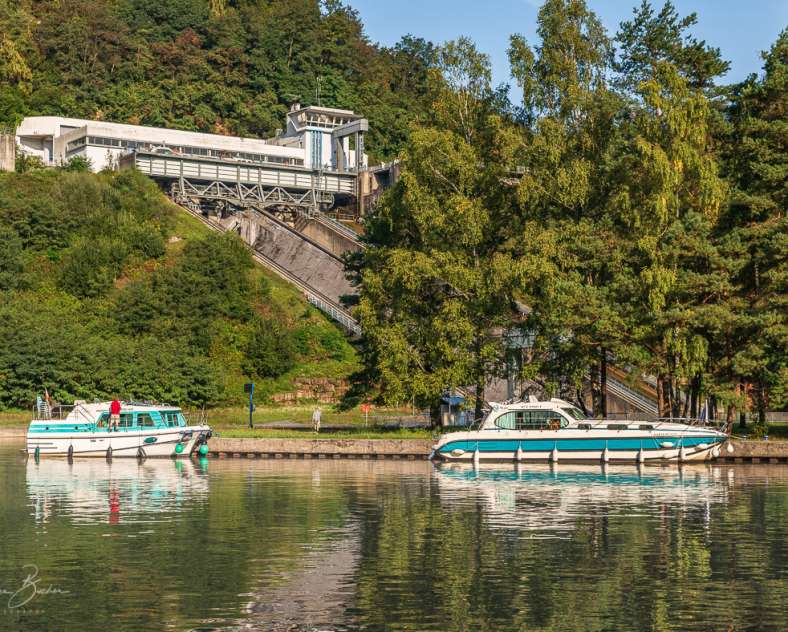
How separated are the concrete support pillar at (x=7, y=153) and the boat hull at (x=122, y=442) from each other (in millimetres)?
60118

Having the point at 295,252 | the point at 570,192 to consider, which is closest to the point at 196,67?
the point at 295,252

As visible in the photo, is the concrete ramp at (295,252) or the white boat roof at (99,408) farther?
the concrete ramp at (295,252)

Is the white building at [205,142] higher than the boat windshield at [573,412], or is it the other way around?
the white building at [205,142]

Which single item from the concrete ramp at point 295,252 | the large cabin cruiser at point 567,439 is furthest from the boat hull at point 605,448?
the concrete ramp at point 295,252

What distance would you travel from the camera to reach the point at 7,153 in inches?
4348

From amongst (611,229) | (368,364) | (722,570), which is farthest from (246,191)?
(722,570)

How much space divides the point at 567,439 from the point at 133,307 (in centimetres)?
4509

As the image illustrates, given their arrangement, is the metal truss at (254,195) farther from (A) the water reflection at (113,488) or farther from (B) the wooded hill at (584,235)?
(A) the water reflection at (113,488)

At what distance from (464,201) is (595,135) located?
7409 millimetres

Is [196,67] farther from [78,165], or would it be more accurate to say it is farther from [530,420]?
[530,420]

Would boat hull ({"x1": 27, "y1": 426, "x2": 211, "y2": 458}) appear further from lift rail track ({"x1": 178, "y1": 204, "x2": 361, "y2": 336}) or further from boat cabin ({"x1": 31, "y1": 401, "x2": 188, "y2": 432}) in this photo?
lift rail track ({"x1": 178, "y1": 204, "x2": 361, "y2": 336})

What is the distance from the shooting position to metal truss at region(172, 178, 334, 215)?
4508 inches

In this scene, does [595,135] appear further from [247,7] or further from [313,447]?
[247,7]

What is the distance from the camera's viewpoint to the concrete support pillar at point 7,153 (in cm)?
11006
